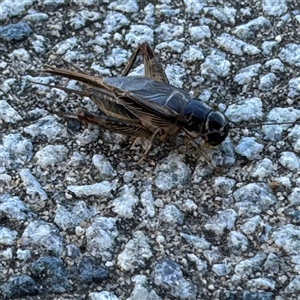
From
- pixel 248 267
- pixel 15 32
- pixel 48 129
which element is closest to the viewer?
pixel 248 267

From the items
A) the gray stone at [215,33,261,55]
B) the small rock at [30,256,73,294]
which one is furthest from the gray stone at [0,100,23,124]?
the gray stone at [215,33,261,55]

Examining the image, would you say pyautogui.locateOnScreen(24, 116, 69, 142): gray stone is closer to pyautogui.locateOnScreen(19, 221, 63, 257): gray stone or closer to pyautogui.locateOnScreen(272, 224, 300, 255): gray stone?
pyautogui.locateOnScreen(19, 221, 63, 257): gray stone

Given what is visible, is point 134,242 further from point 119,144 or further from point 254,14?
point 254,14

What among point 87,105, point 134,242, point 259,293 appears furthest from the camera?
point 87,105

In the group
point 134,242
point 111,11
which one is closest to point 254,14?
point 111,11

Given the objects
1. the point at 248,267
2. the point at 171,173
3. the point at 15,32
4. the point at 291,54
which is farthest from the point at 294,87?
the point at 15,32

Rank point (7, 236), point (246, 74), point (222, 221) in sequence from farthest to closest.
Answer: point (246, 74), point (222, 221), point (7, 236)

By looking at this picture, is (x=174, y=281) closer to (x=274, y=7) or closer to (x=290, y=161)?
(x=290, y=161)
